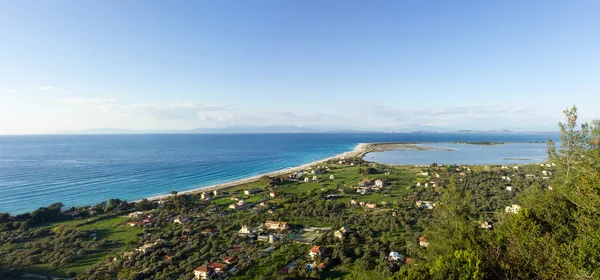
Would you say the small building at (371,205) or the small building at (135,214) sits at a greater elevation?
the small building at (371,205)

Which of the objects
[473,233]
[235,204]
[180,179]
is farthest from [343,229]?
[180,179]

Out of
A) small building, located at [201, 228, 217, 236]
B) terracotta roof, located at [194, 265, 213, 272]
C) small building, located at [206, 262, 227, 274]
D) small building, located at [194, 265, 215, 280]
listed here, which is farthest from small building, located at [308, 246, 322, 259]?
small building, located at [201, 228, 217, 236]

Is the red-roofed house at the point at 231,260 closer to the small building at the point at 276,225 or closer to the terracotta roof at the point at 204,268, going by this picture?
the terracotta roof at the point at 204,268

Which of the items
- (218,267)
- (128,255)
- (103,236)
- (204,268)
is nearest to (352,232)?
(218,267)

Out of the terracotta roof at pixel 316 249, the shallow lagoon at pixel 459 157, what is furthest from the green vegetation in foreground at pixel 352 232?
the shallow lagoon at pixel 459 157

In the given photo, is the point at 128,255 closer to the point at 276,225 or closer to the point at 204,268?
the point at 204,268
